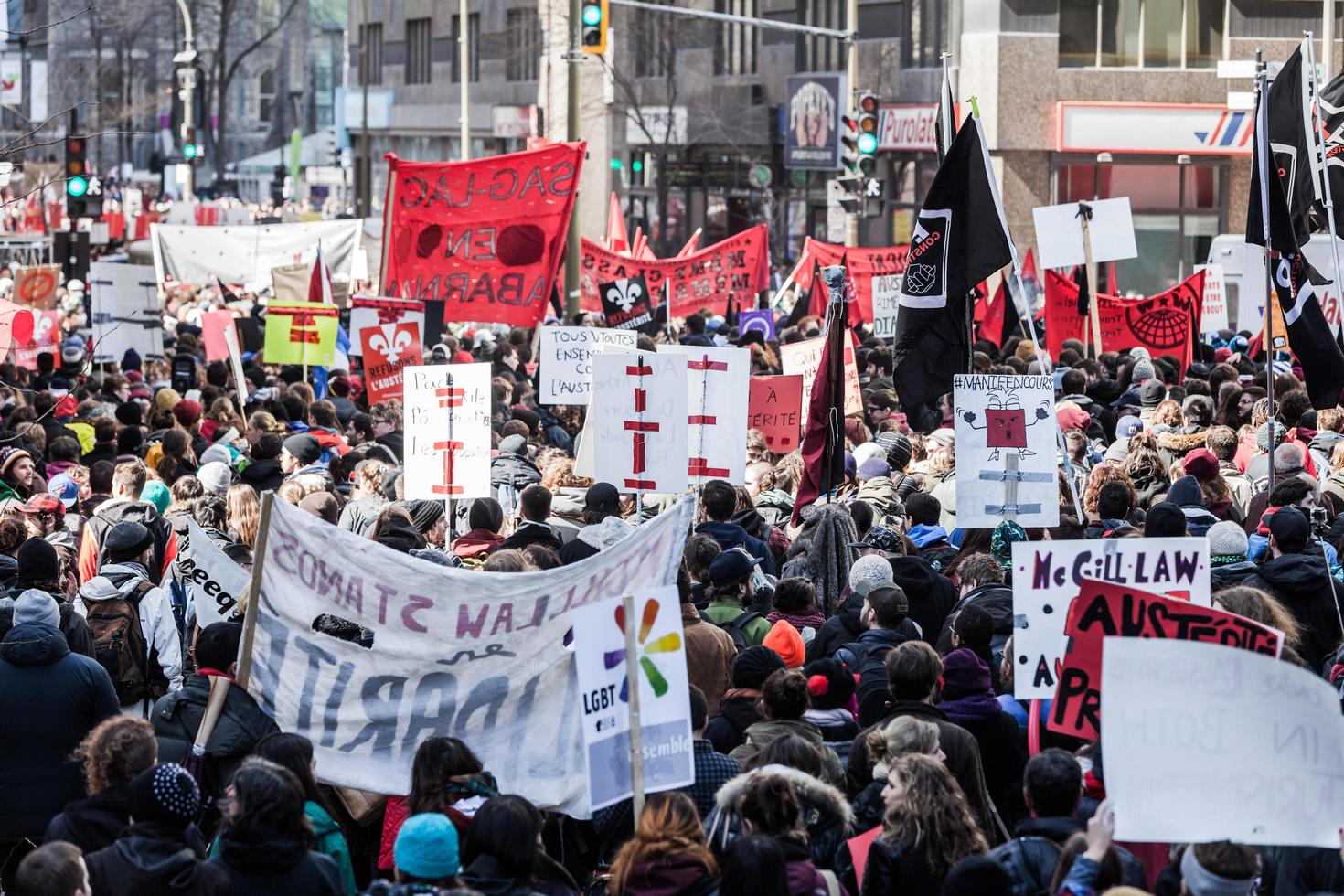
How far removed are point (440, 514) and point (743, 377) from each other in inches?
82.2

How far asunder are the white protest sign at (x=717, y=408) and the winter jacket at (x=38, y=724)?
17.5 ft

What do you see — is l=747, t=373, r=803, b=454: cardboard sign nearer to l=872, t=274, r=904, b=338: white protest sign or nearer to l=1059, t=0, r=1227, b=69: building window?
l=872, t=274, r=904, b=338: white protest sign

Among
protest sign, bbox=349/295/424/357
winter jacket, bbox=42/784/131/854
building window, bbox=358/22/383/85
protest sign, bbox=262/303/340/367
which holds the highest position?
building window, bbox=358/22/383/85

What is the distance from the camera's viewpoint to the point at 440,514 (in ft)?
36.9

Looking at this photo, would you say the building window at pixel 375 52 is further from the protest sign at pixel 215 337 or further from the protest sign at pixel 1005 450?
the protest sign at pixel 1005 450

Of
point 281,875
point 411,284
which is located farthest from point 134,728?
point 411,284

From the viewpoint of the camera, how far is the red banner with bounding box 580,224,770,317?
80.1ft

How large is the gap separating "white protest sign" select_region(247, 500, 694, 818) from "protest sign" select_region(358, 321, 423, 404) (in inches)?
370

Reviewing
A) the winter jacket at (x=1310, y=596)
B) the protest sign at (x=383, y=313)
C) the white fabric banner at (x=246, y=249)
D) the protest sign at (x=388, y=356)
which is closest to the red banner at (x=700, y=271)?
the white fabric banner at (x=246, y=249)

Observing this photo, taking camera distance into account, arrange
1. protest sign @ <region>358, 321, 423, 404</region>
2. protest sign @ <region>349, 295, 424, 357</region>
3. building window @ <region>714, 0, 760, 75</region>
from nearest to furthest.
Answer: protest sign @ <region>358, 321, 423, 404</region>
protest sign @ <region>349, 295, 424, 357</region>
building window @ <region>714, 0, 760, 75</region>

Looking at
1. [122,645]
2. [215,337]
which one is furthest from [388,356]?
[122,645]

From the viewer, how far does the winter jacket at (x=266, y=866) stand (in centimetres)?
552

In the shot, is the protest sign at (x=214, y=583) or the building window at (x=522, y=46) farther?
the building window at (x=522, y=46)

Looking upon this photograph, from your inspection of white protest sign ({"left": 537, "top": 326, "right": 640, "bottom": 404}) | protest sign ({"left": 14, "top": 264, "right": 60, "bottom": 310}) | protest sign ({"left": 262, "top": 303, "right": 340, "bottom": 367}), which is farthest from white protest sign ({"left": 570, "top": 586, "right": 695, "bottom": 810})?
protest sign ({"left": 14, "top": 264, "right": 60, "bottom": 310})
